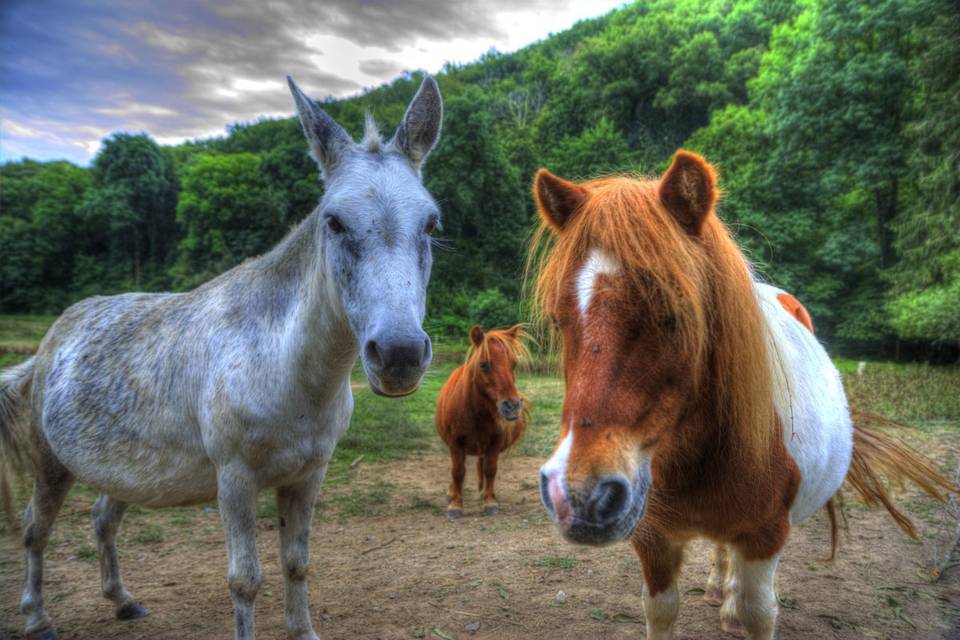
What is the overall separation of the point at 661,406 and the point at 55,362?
12.3 feet

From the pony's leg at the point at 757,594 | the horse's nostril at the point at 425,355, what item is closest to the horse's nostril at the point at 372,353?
the horse's nostril at the point at 425,355

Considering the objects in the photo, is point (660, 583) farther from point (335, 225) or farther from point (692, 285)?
point (335, 225)

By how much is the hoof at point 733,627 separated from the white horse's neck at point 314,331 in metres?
2.72

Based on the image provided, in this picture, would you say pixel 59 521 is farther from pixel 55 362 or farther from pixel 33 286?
pixel 33 286

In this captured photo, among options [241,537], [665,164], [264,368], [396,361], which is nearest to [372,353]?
[396,361]

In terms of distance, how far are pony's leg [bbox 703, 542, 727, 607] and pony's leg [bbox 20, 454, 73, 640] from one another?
4155mm

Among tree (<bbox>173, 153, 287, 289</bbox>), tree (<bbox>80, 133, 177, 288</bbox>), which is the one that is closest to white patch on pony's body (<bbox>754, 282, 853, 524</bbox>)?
tree (<bbox>173, 153, 287, 289</bbox>)

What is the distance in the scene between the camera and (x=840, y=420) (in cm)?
269

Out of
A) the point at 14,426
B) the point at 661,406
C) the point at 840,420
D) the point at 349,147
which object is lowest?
the point at 14,426

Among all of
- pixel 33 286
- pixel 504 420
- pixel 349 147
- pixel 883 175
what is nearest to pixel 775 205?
pixel 883 175

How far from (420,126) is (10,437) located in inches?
133

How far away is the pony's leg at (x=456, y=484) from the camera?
5.42 m

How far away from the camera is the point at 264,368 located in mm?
2523

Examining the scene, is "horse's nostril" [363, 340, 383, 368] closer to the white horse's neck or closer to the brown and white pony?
the white horse's neck
